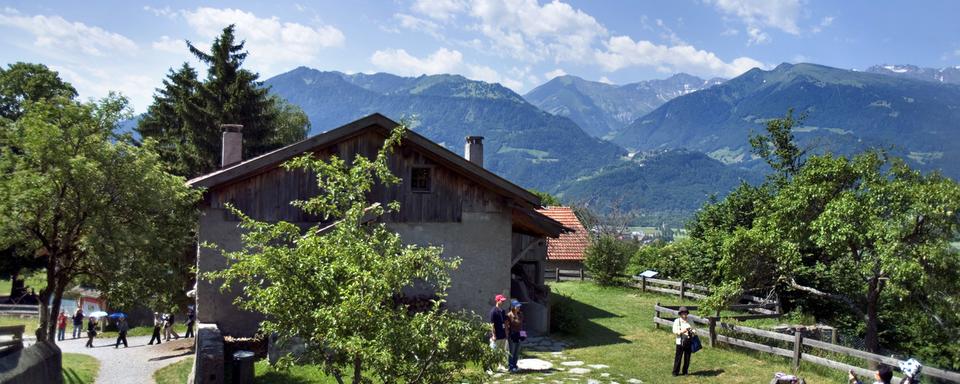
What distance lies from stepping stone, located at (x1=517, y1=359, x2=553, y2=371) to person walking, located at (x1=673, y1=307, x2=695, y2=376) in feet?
8.65

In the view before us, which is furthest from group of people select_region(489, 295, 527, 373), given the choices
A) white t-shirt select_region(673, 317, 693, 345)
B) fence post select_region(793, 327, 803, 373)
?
fence post select_region(793, 327, 803, 373)

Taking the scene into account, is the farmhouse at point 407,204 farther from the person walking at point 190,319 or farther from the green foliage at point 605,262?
the green foliage at point 605,262

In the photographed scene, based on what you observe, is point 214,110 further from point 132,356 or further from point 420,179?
point 420,179

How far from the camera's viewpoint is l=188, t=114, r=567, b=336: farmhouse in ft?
51.2

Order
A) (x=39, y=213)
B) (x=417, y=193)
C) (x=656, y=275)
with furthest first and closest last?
(x=656, y=275), (x=417, y=193), (x=39, y=213)

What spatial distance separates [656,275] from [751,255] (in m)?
14.9

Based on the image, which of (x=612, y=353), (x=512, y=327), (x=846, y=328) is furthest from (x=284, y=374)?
(x=846, y=328)

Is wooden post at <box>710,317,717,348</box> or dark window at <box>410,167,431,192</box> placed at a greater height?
dark window at <box>410,167,431,192</box>

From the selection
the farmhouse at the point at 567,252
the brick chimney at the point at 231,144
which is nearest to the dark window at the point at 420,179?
the brick chimney at the point at 231,144

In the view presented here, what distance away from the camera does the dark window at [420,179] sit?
1716 centimetres

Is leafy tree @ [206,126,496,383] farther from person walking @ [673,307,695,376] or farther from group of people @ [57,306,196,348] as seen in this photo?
group of people @ [57,306,196,348]

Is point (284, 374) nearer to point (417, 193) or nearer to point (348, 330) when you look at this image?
point (417, 193)

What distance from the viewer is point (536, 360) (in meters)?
14.9

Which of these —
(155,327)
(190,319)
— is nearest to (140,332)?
(155,327)
